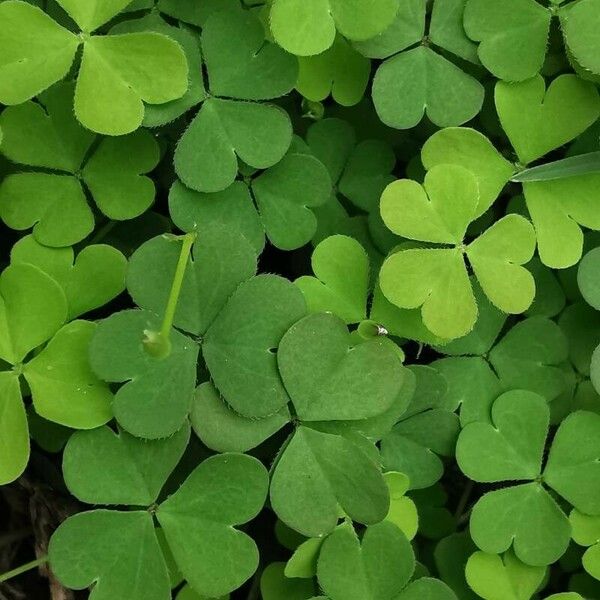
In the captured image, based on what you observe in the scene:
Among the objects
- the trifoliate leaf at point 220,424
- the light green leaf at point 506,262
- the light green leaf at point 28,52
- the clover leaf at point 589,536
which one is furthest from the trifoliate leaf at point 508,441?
the light green leaf at point 28,52

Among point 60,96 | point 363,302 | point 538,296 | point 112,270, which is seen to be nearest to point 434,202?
point 363,302

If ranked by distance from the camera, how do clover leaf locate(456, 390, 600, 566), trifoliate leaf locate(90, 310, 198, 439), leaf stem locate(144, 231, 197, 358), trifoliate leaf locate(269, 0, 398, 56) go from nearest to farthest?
1. leaf stem locate(144, 231, 197, 358)
2. trifoliate leaf locate(90, 310, 198, 439)
3. trifoliate leaf locate(269, 0, 398, 56)
4. clover leaf locate(456, 390, 600, 566)

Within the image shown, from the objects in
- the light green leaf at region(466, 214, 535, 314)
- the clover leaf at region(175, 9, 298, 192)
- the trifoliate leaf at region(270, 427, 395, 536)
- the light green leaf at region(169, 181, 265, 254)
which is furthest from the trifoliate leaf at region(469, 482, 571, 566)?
the clover leaf at region(175, 9, 298, 192)

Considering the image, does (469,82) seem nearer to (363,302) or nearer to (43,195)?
(363,302)

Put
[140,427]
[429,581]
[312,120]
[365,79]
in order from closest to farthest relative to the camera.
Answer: [140,427] → [429,581] → [365,79] → [312,120]

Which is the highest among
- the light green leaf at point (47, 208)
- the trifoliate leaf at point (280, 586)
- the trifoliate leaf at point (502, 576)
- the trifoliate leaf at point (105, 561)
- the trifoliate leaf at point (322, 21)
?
the trifoliate leaf at point (322, 21)

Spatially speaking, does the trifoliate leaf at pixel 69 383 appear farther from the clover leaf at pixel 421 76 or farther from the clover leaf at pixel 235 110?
the clover leaf at pixel 421 76

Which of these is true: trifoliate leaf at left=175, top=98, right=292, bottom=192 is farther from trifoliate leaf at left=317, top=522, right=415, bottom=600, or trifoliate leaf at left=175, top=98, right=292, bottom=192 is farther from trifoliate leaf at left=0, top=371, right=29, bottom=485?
trifoliate leaf at left=317, top=522, right=415, bottom=600
